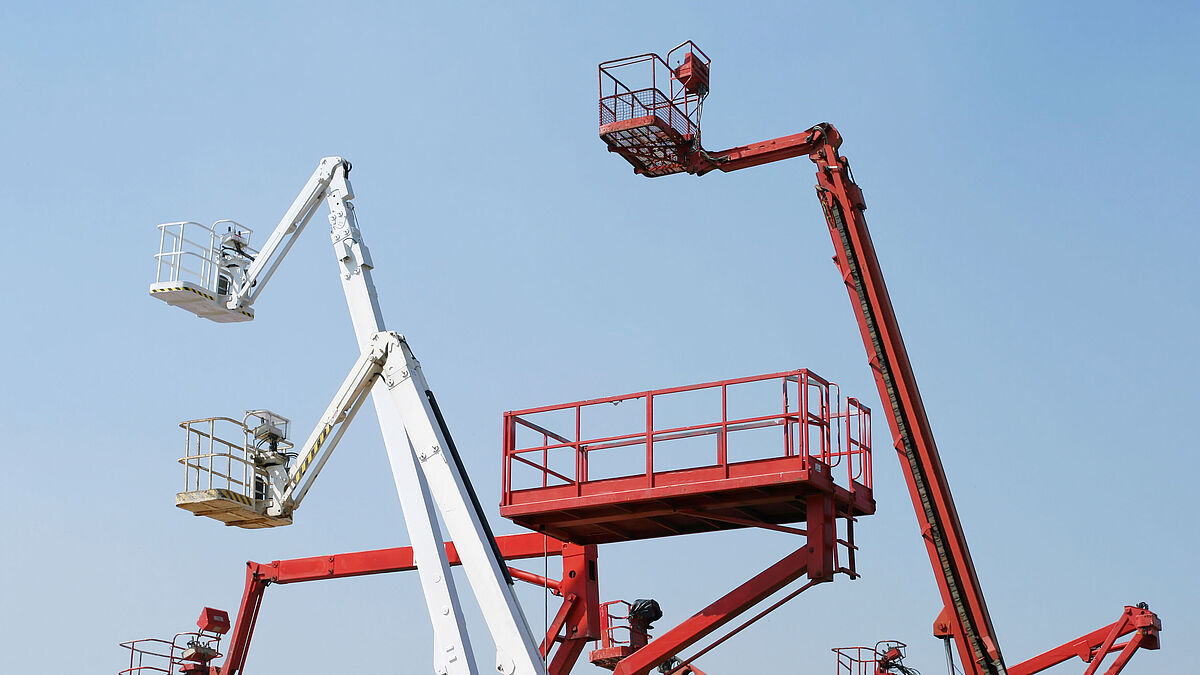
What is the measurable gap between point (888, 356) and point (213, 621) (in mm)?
14928

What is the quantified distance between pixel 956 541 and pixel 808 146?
752cm

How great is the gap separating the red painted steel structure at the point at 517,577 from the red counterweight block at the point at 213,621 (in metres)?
0.26

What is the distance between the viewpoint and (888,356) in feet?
90.0

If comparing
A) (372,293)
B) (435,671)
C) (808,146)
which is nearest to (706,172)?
(808,146)

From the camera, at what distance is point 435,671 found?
21.8m

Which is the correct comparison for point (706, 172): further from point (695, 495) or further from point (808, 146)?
point (695, 495)

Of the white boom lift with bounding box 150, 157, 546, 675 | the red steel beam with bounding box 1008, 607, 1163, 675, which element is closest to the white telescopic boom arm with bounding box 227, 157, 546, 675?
the white boom lift with bounding box 150, 157, 546, 675

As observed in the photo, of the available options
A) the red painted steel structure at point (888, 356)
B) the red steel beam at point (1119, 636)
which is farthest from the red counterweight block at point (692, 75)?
the red steel beam at point (1119, 636)

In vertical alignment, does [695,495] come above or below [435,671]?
above

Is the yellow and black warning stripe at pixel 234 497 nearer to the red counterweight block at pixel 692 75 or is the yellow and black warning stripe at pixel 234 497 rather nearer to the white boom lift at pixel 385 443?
the white boom lift at pixel 385 443

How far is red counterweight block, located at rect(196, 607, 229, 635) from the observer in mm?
31859

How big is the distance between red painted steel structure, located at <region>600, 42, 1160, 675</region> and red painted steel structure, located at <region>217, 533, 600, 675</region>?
6.08m

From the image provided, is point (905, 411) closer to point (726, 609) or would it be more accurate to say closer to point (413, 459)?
point (726, 609)

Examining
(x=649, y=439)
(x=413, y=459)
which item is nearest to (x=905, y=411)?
(x=649, y=439)
